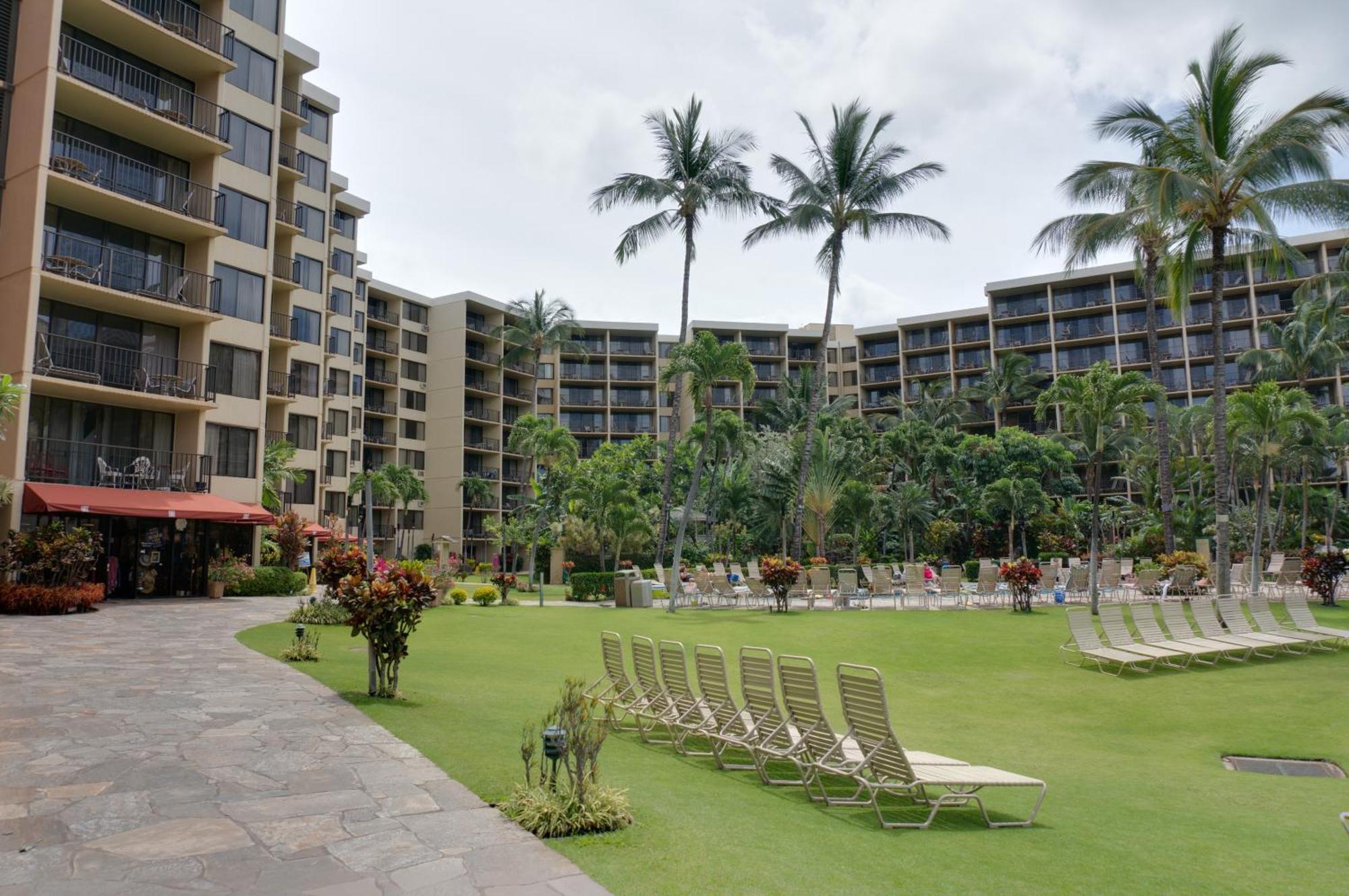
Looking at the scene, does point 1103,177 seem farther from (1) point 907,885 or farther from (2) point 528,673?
(1) point 907,885

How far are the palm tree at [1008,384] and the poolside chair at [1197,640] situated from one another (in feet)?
159

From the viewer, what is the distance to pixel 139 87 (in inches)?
1047

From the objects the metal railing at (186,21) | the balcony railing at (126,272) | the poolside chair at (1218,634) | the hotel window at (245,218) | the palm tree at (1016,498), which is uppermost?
the metal railing at (186,21)

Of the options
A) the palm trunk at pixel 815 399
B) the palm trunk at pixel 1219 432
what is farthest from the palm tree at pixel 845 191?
the palm trunk at pixel 1219 432

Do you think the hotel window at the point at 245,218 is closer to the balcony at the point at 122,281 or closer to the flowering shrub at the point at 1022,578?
the balcony at the point at 122,281

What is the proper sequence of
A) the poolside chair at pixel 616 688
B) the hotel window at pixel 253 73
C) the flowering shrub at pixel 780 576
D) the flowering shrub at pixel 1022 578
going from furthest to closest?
the hotel window at pixel 253 73, the flowering shrub at pixel 780 576, the flowering shrub at pixel 1022 578, the poolside chair at pixel 616 688

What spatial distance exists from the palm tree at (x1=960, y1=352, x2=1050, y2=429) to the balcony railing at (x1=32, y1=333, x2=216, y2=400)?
5148 centimetres

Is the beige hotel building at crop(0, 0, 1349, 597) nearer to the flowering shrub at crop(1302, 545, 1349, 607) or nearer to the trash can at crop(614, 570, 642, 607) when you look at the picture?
the flowering shrub at crop(1302, 545, 1349, 607)

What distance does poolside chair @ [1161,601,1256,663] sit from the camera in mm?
15062

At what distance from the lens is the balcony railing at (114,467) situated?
75.8 ft

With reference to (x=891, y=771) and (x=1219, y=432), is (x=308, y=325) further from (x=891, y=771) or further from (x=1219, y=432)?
(x=891, y=771)

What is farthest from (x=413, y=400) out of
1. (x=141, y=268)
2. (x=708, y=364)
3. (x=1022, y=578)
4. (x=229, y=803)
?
(x=229, y=803)

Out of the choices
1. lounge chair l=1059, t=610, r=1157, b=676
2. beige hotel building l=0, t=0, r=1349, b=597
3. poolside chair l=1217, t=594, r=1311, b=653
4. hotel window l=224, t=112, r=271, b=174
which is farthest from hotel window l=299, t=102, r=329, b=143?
poolside chair l=1217, t=594, r=1311, b=653

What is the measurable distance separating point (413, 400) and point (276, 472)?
29.3 m
